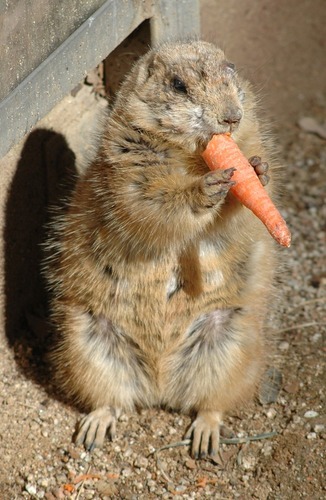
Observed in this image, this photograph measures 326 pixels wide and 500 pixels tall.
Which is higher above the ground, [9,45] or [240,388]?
[9,45]

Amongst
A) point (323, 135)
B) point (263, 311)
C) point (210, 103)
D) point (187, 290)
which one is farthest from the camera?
point (323, 135)

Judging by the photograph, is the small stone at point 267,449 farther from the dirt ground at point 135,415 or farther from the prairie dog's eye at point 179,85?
the prairie dog's eye at point 179,85

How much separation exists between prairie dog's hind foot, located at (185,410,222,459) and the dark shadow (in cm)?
92

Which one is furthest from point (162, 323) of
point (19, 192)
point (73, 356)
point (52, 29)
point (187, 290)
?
point (52, 29)

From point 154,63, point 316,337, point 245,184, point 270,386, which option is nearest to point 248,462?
point 270,386

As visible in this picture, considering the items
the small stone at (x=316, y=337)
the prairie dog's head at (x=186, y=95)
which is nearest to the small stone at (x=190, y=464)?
the small stone at (x=316, y=337)

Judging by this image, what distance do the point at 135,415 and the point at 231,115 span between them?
76.0 inches

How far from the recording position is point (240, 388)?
5.01 metres

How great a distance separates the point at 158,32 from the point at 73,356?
206cm

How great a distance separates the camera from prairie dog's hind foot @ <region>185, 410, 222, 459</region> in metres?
4.85

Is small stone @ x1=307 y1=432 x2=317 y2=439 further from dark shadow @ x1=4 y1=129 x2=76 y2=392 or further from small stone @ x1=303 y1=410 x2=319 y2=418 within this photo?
dark shadow @ x1=4 y1=129 x2=76 y2=392

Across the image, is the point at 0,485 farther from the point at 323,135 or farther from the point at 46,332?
the point at 323,135

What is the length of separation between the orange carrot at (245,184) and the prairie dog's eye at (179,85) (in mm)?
313

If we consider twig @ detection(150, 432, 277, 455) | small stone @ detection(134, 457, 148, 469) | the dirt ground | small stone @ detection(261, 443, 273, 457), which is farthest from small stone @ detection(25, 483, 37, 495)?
small stone @ detection(261, 443, 273, 457)
